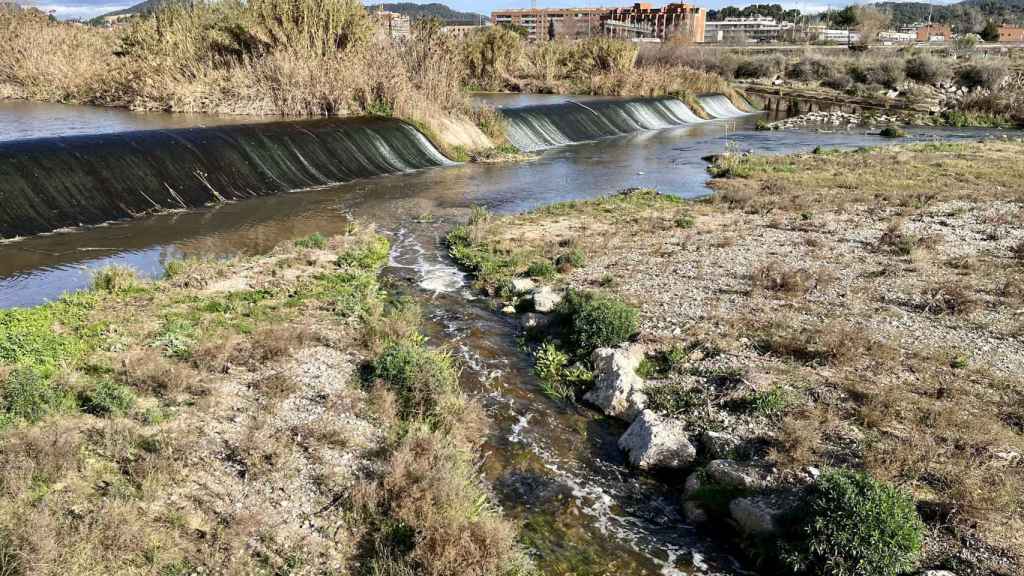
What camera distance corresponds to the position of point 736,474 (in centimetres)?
727

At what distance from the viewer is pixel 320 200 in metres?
20.0

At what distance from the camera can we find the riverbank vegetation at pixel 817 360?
6371 millimetres

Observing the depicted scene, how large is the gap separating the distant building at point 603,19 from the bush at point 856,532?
11982 cm

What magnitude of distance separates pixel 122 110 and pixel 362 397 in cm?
2977

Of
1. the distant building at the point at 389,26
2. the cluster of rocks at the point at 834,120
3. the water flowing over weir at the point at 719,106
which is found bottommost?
the cluster of rocks at the point at 834,120

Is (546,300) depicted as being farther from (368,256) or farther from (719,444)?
(719,444)

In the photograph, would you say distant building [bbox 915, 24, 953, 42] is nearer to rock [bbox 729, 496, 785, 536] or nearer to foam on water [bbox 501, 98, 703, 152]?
foam on water [bbox 501, 98, 703, 152]

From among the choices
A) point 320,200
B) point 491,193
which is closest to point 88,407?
point 320,200

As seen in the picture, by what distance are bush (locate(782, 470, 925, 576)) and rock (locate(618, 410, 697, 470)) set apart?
1.65 meters

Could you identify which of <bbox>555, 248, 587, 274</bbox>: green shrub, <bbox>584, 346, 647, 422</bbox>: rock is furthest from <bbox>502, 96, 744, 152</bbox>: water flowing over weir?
<bbox>584, 346, 647, 422</bbox>: rock

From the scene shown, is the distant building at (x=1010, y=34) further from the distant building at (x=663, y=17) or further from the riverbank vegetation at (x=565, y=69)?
the riverbank vegetation at (x=565, y=69)

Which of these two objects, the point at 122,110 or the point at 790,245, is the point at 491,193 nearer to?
the point at 790,245

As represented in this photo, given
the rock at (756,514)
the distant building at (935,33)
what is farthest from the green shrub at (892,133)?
the distant building at (935,33)

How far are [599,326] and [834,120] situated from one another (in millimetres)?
43921
